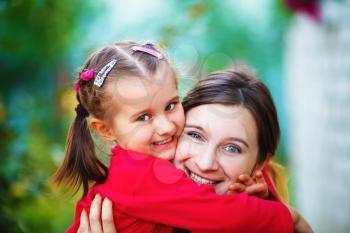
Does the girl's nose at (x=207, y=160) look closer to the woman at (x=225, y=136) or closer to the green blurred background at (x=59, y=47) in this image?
the woman at (x=225, y=136)

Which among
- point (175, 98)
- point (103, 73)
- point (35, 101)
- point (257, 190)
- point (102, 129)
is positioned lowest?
point (35, 101)

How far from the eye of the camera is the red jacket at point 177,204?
1.80m

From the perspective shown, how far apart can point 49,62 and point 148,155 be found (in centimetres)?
356

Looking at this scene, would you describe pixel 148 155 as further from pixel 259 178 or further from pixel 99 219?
pixel 259 178

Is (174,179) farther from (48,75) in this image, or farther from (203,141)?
(48,75)

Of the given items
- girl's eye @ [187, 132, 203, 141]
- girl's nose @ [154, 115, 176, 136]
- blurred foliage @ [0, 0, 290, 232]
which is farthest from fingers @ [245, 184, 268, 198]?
blurred foliage @ [0, 0, 290, 232]

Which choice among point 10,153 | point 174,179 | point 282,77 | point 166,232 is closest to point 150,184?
point 174,179

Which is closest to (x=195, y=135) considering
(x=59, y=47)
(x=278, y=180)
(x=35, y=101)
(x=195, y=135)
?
(x=195, y=135)

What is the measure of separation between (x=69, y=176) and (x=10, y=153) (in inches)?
95.0

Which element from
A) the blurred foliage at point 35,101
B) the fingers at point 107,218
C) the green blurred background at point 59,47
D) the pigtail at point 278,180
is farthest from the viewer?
the green blurred background at point 59,47

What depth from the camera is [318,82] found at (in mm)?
5438

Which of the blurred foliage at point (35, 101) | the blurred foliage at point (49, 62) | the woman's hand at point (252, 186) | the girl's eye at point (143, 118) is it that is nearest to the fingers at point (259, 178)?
the woman's hand at point (252, 186)

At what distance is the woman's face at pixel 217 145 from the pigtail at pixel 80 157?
13.5 inches

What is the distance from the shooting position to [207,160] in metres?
1.88
